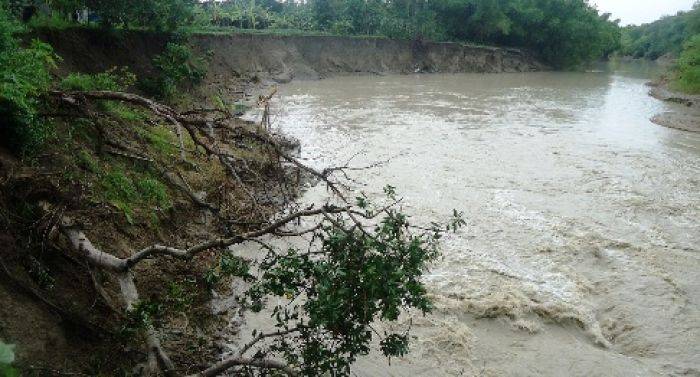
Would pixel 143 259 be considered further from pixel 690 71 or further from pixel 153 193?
pixel 690 71

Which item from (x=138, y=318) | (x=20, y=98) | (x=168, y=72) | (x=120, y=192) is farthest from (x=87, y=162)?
(x=168, y=72)

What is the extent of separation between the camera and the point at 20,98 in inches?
215

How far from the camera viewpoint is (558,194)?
11.2 meters

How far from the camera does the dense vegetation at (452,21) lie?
41.0 m

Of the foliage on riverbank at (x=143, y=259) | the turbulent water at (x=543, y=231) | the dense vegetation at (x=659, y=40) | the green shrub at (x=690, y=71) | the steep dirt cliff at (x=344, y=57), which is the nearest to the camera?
the foliage on riverbank at (x=143, y=259)

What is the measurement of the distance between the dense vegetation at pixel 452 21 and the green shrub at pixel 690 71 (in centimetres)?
1712

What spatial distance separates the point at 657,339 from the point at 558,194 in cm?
541

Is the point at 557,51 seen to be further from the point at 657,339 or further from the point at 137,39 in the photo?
the point at 657,339

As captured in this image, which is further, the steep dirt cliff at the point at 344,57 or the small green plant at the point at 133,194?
the steep dirt cliff at the point at 344,57

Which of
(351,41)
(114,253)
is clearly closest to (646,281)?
(114,253)

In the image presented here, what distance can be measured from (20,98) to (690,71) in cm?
3199

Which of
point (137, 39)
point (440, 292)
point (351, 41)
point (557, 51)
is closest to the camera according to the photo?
point (440, 292)

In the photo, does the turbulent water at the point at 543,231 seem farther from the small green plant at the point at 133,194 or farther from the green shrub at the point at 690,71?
the green shrub at the point at 690,71

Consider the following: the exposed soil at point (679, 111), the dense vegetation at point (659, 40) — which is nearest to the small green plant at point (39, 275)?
the exposed soil at point (679, 111)
